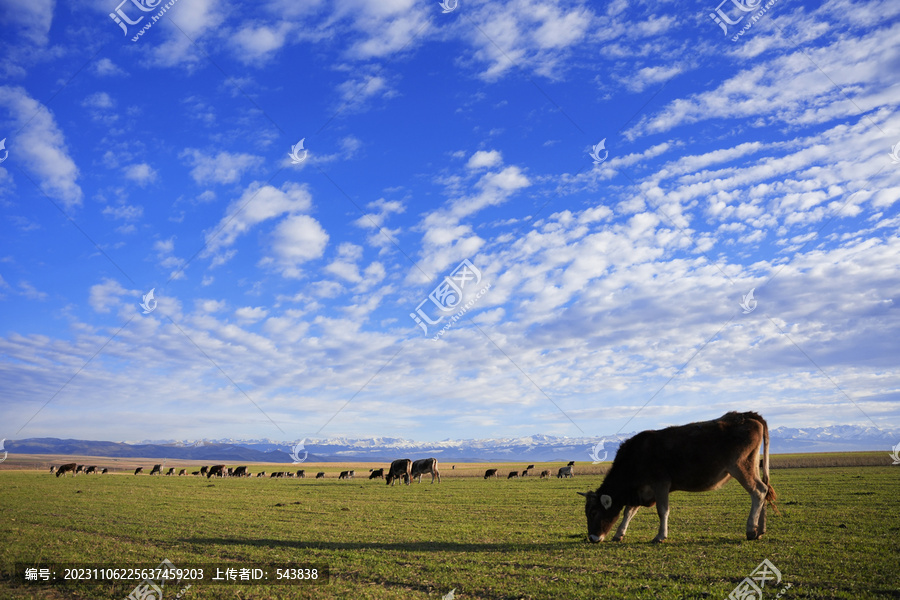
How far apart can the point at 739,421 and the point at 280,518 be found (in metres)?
16.5

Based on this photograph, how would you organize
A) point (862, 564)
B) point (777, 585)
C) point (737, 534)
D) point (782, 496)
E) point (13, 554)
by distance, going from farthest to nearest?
point (782, 496) → point (737, 534) → point (13, 554) → point (862, 564) → point (777, 585)

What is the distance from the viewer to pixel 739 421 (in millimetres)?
12375

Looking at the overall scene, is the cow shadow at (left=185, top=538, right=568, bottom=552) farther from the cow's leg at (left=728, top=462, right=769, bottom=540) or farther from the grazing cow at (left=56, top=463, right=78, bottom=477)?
the grazing cow at (left=56, top=463, right=78, bottom=477)

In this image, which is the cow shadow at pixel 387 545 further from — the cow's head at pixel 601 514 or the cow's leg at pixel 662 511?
the cow's leg at pixel 662 511

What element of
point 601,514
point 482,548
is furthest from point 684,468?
point 482,548

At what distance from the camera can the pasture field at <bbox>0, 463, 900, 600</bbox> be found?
8625 mm

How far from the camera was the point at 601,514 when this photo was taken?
13.0m

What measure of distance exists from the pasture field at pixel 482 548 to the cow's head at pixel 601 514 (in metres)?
0.36

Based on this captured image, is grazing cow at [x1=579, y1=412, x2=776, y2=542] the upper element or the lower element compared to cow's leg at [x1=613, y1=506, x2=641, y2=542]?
upper

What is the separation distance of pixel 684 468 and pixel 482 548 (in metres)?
5.48

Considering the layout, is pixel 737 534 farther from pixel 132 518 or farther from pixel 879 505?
pixel 132 518

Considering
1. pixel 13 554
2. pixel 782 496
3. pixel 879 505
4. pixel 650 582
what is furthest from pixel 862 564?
pixel 13 554

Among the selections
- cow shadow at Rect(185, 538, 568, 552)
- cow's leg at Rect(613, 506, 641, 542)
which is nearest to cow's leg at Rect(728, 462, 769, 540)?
cow's leg at Rect(613, 506, 641, 542)

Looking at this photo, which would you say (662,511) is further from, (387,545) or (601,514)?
(387,545)
